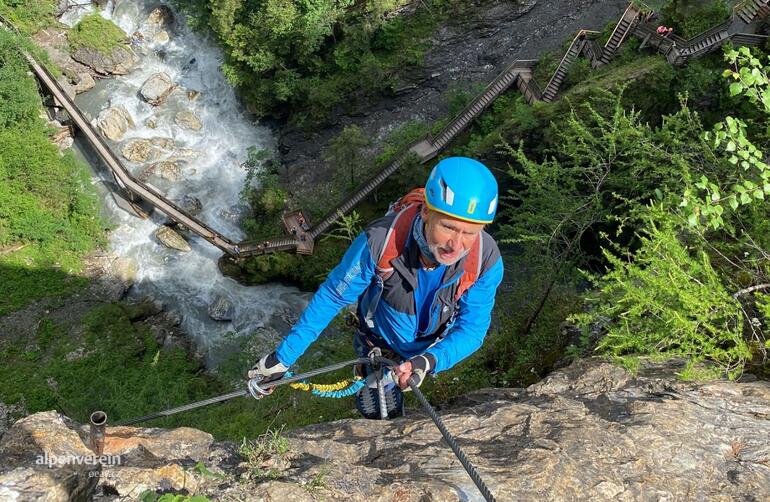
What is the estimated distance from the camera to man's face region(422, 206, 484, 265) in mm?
3408

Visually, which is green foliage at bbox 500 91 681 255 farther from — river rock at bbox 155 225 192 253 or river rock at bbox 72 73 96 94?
river rock at bbox 72 73 96 94

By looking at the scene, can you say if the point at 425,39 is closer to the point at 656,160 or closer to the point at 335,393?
the point at 656,160

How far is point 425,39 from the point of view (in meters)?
20.5

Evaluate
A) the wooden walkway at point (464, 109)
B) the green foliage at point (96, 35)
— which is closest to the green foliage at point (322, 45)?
the wooden walkway at point (464, 109)

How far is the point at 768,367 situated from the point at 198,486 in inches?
223

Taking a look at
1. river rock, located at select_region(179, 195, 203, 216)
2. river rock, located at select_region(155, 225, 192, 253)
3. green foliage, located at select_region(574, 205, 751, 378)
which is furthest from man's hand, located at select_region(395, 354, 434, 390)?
river rock, located at select_region(179, 195, 203, 216)

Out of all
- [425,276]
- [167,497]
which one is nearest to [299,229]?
[425,276]

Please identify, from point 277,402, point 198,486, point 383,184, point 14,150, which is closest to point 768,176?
point 198,486

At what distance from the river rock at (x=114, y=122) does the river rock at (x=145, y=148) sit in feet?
2.11

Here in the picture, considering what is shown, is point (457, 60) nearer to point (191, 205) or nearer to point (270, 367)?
point (191, 205)

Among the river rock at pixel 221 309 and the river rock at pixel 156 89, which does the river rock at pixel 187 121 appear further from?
the river rock at pixel 221 309

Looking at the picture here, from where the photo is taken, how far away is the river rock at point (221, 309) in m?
18.1

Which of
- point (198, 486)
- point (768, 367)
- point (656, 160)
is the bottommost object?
point (198, 486)

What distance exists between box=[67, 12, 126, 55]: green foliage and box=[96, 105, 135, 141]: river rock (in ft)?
12.1
